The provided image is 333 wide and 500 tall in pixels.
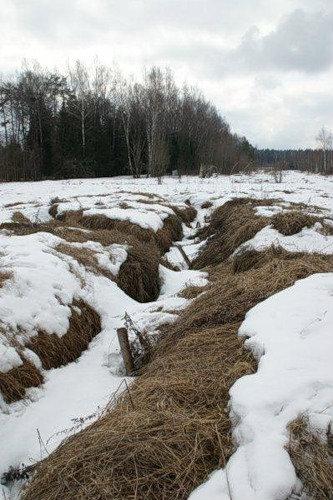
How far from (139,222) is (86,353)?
5.57 meters

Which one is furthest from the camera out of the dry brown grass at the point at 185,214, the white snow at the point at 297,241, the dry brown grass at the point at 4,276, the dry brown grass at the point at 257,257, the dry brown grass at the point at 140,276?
the dry brown grass at the point at 185,214

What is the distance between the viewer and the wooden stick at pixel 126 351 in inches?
156

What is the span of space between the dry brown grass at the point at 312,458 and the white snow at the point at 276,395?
0.04 metres

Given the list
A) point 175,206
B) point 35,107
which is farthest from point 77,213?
point 35,107

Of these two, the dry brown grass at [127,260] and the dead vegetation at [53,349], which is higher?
the dry brown grass at [127,260]

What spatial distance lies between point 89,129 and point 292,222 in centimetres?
2780

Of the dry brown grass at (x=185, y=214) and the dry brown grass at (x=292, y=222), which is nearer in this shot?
the dry brown grass at (x=292, y=222)

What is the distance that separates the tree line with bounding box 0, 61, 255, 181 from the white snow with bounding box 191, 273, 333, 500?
87.9ft

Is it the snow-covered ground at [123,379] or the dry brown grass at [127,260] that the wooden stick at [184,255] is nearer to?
the dry brown grass at [127,260]

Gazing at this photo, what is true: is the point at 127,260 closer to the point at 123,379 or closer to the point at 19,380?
the point at 19,380

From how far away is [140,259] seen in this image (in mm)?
7137

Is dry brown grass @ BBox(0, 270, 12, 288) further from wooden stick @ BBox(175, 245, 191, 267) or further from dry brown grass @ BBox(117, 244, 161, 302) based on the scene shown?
wooden stick @ BBox(175, 245, 191, 267)

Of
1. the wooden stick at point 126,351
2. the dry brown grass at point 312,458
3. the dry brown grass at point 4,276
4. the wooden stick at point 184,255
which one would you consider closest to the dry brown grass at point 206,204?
the wooden stick at point 184,255

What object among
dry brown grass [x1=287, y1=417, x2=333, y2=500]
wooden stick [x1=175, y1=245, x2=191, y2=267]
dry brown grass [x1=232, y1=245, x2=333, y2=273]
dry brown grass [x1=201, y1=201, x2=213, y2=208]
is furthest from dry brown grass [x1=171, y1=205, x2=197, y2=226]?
dry brown grass [x1=287, y1=417, x2=333, y2=500]
